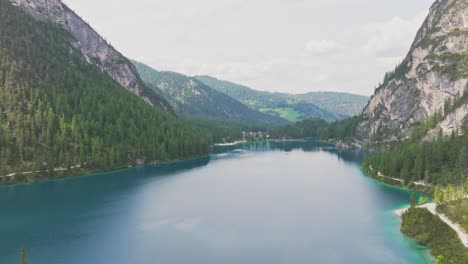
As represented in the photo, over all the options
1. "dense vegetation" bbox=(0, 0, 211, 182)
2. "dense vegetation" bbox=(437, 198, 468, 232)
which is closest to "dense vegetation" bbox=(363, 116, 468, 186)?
"dense vegetation" bbox=(437, 198, 468, 232)

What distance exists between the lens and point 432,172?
13300cm

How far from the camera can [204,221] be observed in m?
98.1

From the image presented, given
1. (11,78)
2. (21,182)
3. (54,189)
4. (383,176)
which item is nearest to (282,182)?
(383,176)

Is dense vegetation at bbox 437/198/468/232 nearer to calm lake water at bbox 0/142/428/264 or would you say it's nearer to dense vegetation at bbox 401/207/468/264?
dense vegetation at bbox 401/207/468/264

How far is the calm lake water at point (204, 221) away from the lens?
75500 millimetres

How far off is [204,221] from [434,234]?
162 ft

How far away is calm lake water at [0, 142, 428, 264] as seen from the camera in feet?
248

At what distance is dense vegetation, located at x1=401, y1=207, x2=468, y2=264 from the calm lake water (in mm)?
2577

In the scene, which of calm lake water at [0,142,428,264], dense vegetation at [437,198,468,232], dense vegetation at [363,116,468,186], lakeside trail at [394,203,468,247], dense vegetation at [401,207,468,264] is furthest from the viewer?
dense vegetation at [363,116,468,186]

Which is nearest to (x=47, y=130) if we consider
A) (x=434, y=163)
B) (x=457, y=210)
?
(x=434, y=163)

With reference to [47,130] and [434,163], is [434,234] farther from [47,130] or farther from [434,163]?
[47,130]

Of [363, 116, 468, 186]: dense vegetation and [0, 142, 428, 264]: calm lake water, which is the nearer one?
[0, 142, 428, 264]: calm lake water

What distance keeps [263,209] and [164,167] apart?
9011cm

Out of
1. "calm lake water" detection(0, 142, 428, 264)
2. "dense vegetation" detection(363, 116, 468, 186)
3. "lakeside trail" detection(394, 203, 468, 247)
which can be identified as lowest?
"calm lake water" detection(0, 142, 428, 264)
